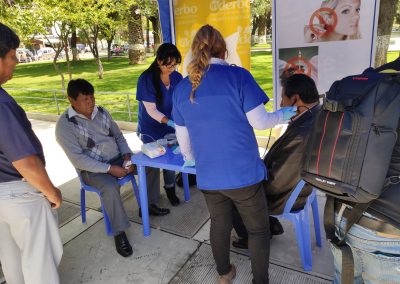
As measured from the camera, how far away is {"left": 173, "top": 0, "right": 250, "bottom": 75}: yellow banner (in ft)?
11.8

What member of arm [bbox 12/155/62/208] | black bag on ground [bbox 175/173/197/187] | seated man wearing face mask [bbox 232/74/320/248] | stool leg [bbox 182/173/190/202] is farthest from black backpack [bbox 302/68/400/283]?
black bag on ground [bbox 175/173/197/187]

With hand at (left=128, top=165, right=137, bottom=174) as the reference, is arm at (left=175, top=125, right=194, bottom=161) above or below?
above

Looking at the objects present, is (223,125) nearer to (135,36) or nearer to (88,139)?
(88,139)

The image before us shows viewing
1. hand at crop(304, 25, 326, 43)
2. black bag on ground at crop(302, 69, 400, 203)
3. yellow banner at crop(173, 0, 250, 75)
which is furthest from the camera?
yellow banner at crop(173, 0, 250, 75)

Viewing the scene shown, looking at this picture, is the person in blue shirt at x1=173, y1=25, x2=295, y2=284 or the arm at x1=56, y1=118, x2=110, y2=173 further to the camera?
the arm at x1=56, y1=118, x2=110, y2=173

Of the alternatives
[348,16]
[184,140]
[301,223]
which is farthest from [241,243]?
[348,16]

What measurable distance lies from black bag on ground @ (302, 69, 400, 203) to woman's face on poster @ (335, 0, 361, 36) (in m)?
2.02

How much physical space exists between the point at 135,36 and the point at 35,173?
1595 cm

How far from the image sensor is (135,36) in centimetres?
1647

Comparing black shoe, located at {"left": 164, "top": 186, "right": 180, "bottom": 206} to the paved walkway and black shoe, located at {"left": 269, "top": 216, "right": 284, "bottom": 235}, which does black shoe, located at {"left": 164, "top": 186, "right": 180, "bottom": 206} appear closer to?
the paved walkway

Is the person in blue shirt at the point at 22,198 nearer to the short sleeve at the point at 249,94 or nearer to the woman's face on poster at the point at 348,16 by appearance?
the short sleeve at the point at 249,94

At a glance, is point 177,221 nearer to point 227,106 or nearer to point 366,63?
point 227,106

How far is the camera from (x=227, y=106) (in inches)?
65.0

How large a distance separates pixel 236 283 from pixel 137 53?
55.8 ft
